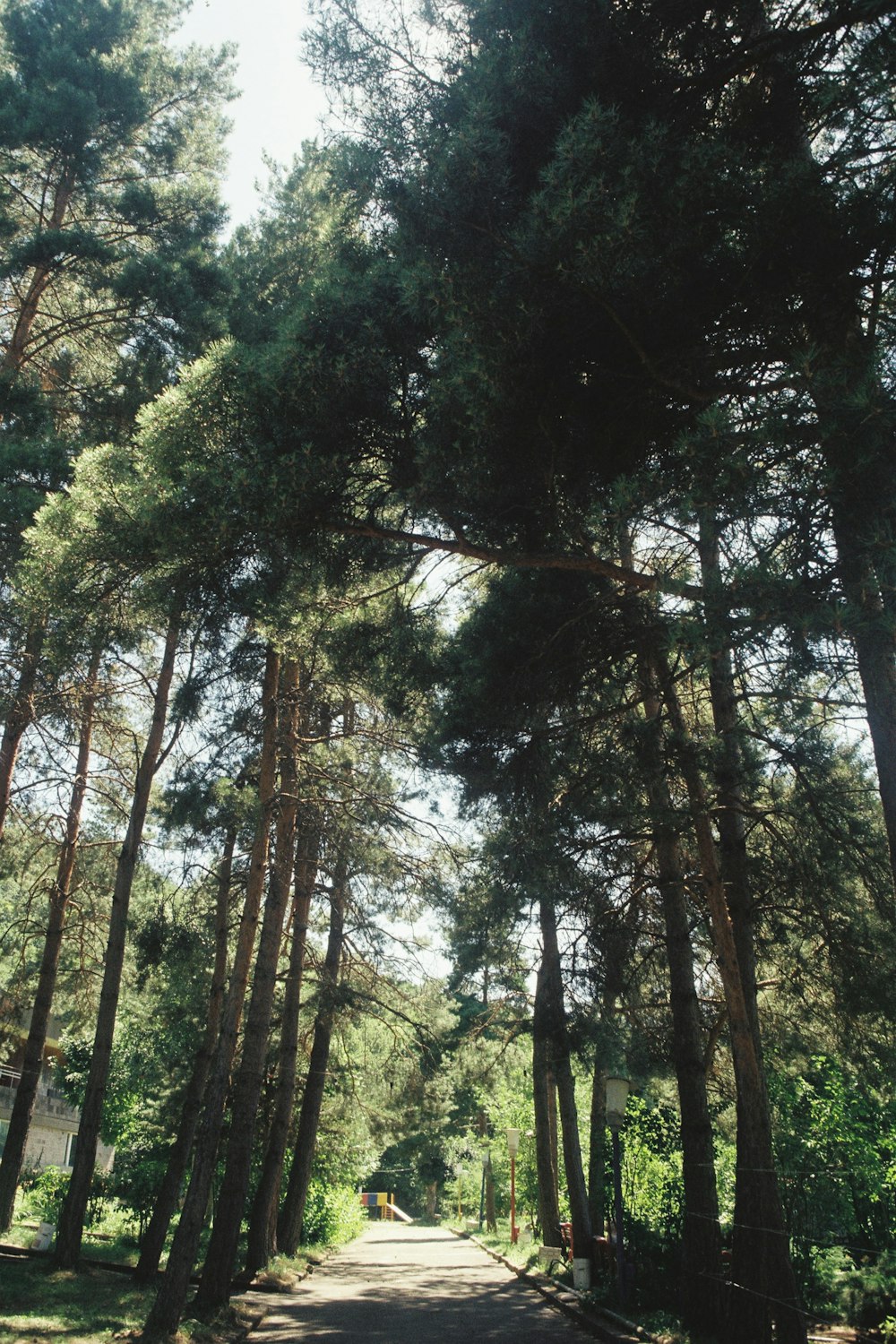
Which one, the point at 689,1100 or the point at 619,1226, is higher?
the point at 689,1100

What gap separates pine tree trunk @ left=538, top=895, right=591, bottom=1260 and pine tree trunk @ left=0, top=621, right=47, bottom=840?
7047 millimetres

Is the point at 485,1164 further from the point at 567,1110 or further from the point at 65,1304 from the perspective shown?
the point at 65,1304

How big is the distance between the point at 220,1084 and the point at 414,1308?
5622 millimetres

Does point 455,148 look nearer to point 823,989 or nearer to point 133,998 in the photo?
point 823,989

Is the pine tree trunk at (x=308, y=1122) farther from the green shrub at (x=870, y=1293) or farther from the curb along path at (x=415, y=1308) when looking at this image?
the green shrub at (x=870, y=1293)

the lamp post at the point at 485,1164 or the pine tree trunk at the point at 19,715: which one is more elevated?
the pine tree trunk at the point at 19,715

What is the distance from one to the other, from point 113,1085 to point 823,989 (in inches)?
653

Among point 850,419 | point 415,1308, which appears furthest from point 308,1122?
point 850,419

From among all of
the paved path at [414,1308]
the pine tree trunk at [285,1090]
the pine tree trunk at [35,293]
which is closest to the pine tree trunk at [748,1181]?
the paved path at [414,1308]

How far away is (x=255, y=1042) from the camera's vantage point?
40.2 feet

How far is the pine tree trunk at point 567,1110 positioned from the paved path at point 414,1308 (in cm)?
116

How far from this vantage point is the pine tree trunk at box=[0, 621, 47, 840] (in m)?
11.1

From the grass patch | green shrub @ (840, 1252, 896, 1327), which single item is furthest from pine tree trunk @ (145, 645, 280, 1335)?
green shrub @ (840, 1252, 896, 1327)

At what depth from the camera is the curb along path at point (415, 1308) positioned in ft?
31.7
